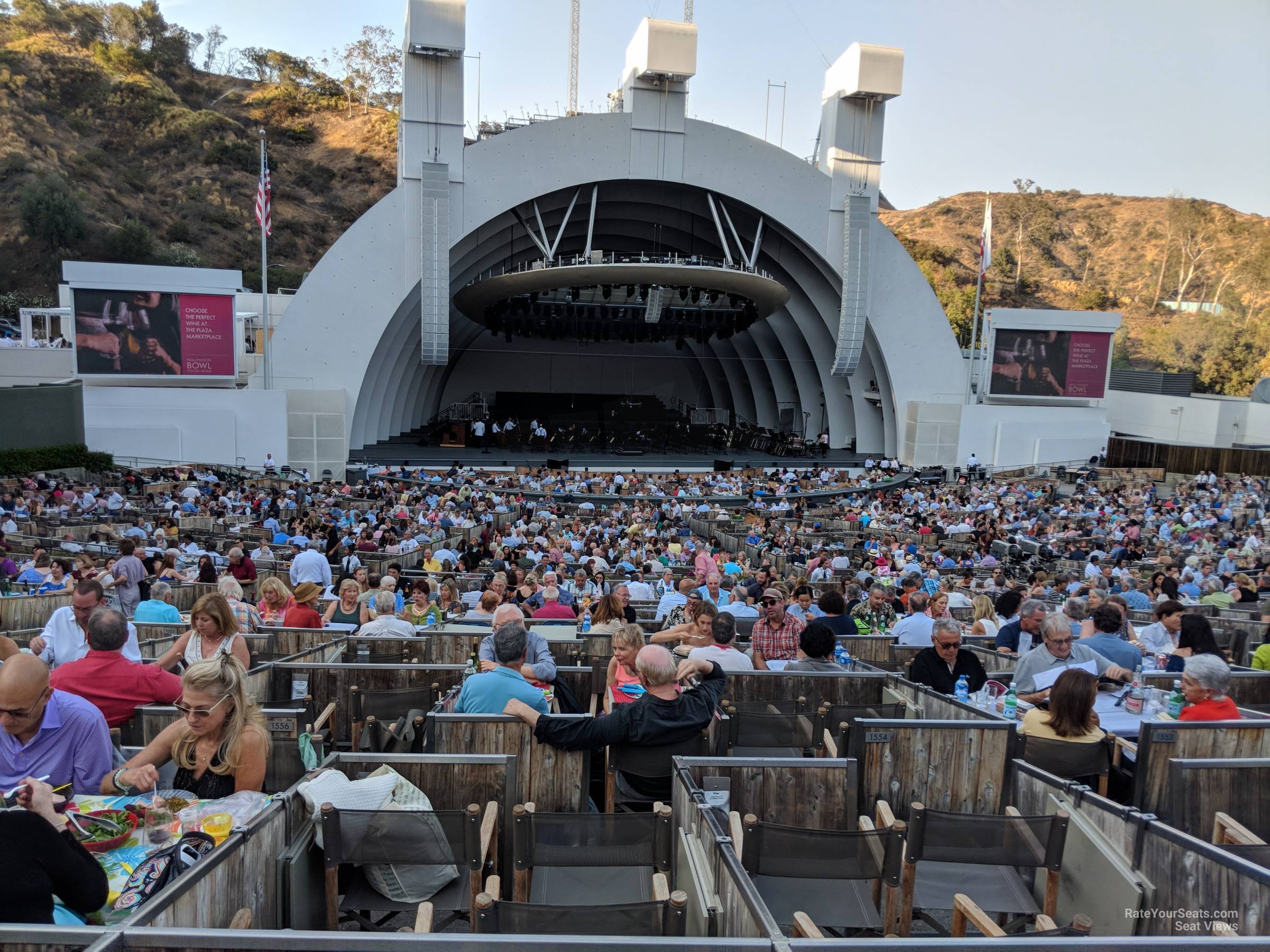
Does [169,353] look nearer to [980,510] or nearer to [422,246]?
[422,246]

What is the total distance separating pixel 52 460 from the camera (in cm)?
2355

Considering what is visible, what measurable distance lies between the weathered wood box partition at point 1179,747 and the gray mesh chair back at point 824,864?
128 cm

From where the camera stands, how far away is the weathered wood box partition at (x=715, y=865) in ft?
8.21

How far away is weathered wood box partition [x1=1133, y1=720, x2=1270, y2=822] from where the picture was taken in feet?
12.7

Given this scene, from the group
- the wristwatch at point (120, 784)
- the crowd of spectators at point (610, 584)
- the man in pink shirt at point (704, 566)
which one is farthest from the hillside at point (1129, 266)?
the wristwatch at point (120, 784)

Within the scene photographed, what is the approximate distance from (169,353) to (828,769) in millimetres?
27062

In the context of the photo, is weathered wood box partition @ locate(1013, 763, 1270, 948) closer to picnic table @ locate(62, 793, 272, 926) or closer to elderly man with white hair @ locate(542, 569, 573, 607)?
picnic table @ locate(62, 793, 272, 926)

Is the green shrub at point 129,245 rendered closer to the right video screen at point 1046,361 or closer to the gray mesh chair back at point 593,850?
the right video screen at point 1046,361

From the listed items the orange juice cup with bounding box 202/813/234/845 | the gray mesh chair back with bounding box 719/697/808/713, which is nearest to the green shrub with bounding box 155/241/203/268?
the gray mesh chair back with bounding box 719/697/808/713

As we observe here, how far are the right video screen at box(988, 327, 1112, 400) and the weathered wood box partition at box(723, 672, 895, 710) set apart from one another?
2890 cm

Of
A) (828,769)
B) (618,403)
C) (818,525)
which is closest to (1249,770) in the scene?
(828,769)

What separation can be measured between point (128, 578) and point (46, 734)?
622cm

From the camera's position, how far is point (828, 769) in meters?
3.79

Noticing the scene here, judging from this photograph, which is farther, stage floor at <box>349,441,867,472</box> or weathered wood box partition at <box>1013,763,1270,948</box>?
stage floor at <box>349,441,867,472</box>
